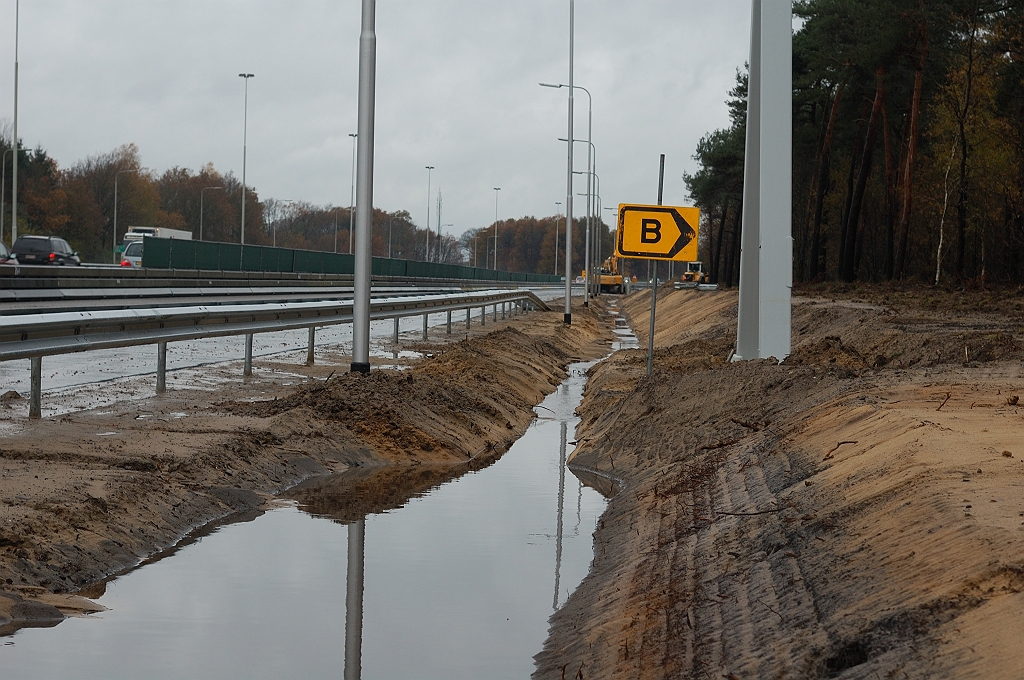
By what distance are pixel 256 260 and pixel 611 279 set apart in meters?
65.9

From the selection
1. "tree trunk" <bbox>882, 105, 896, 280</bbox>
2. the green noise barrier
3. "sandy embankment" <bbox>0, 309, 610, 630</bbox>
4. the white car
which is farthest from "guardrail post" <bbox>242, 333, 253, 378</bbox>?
"tree trunk" <bbox>882, 105, 896, 280</bbox>

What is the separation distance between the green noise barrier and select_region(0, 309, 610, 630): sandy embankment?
88.5ft

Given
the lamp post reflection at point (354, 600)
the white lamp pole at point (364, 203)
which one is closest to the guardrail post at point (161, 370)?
the white lamp pole at point (364, 203)

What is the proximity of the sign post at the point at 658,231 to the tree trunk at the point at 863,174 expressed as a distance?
33149 millimetres

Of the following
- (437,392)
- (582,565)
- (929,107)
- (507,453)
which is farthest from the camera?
(929,107)

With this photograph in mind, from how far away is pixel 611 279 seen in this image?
11469cm

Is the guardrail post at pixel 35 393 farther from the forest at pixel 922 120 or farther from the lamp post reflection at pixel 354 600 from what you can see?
the forest at pixel 922 120

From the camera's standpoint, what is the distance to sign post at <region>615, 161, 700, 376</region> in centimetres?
1655

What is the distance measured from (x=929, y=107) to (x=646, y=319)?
49.4 ft

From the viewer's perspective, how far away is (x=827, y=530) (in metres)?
6.33

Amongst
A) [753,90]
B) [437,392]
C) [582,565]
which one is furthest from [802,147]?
[582,565]

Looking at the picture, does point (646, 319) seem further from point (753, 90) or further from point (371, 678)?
point (371, 678)

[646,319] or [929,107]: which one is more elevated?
[929,107]

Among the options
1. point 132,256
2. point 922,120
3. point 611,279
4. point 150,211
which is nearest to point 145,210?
point 150,211
